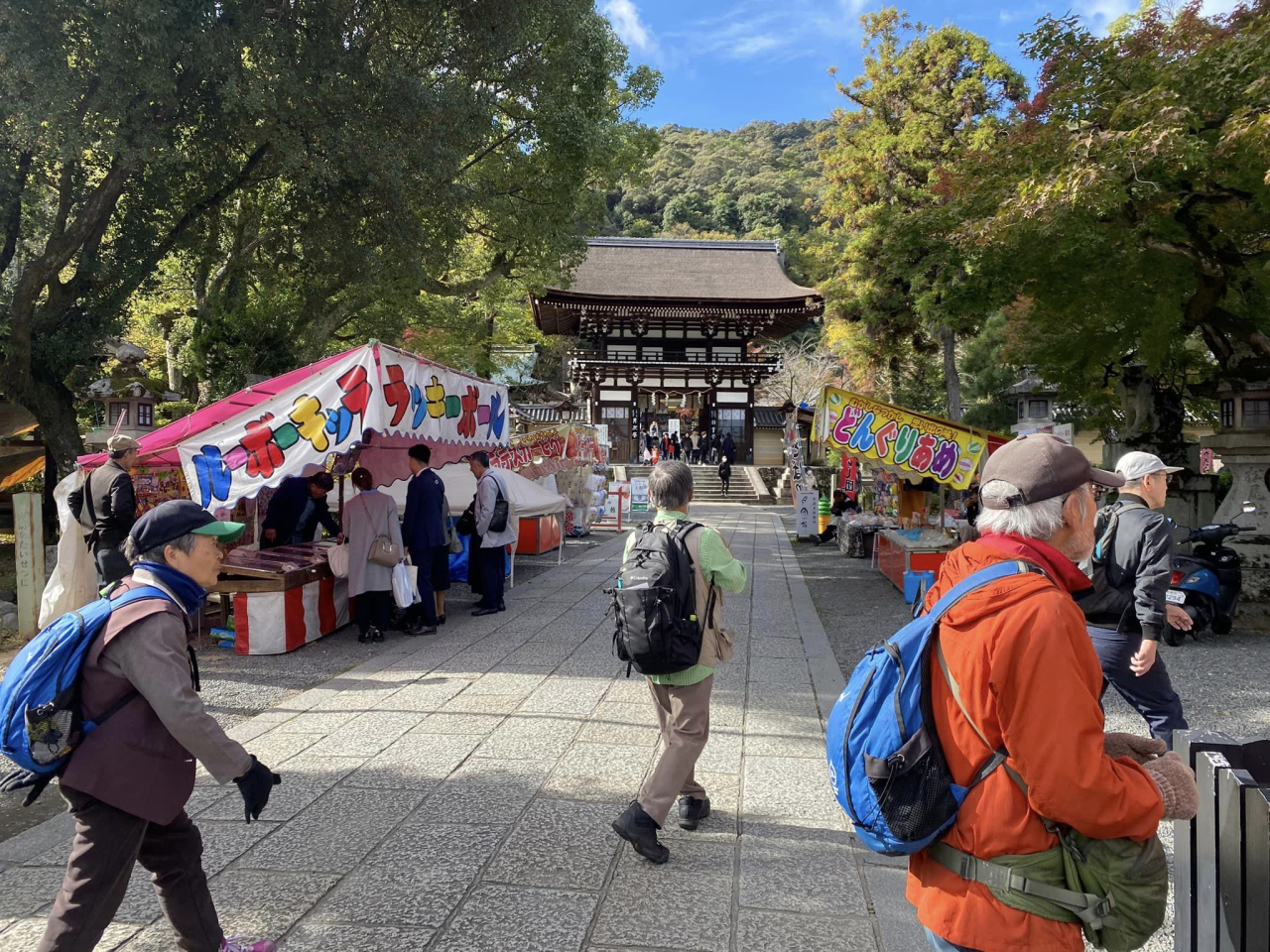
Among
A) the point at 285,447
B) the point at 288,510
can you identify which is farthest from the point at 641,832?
the point at 288,510

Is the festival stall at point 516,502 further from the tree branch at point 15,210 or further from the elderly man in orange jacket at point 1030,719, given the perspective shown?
the elderly man in orange jacket at point 1030,719

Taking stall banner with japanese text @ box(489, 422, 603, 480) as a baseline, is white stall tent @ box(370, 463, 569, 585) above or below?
below

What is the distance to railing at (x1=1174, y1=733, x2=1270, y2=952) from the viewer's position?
1498 mm

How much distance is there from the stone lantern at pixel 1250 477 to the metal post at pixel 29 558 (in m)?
10.5

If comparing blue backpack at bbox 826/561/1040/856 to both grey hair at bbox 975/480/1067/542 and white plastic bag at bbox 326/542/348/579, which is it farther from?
white plastic bag at bbox 326/542/348/579

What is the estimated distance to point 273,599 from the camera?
6027mm

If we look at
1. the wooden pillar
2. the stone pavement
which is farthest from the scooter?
the wooden pillar

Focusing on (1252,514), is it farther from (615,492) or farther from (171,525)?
(615,492)

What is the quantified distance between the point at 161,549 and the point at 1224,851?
2.49 meters

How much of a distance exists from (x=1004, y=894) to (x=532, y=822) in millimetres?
2222

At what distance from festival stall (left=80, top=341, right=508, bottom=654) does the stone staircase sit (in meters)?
17.7

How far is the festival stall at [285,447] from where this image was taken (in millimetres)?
5488

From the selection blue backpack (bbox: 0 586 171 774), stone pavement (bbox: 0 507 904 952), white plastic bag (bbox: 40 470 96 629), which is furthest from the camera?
white plastic bag (bbox: 40 470 96 629)

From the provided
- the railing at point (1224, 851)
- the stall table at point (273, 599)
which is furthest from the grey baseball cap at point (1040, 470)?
the stall table at point (273, 599)
